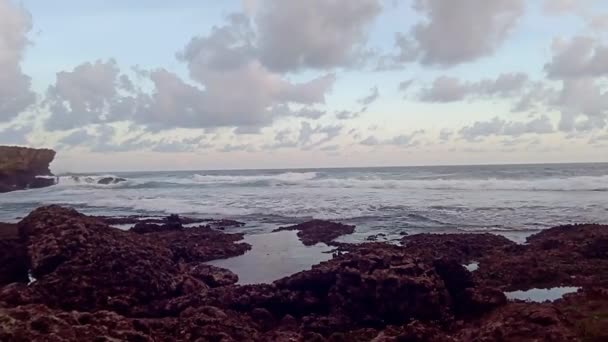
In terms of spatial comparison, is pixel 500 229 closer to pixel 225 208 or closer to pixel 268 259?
pixel 268 259

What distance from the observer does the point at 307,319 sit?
11.2 metres

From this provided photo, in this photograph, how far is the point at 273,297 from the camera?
12258 millimetres

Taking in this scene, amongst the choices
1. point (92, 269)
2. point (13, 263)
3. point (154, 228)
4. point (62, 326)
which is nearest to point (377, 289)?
point (62, 326)

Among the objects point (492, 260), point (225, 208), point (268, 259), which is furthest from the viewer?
point (225, 208)

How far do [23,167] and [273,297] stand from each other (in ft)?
258

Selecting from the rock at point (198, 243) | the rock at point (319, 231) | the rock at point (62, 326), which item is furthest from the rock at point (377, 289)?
the rock at point (319, 231)

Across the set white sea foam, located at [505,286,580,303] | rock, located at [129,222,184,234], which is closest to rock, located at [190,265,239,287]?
white sea foam, located at [505,286,580,303]

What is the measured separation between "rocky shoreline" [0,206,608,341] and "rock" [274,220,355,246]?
8396 mm

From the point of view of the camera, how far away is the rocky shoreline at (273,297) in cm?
886

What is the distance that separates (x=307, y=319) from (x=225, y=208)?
3236 cm

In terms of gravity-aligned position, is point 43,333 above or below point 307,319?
above

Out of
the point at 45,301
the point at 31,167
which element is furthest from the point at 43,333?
the point at 31,167

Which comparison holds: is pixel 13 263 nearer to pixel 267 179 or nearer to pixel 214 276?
pixel 214 276

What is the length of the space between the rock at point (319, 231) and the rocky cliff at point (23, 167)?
5753cm
